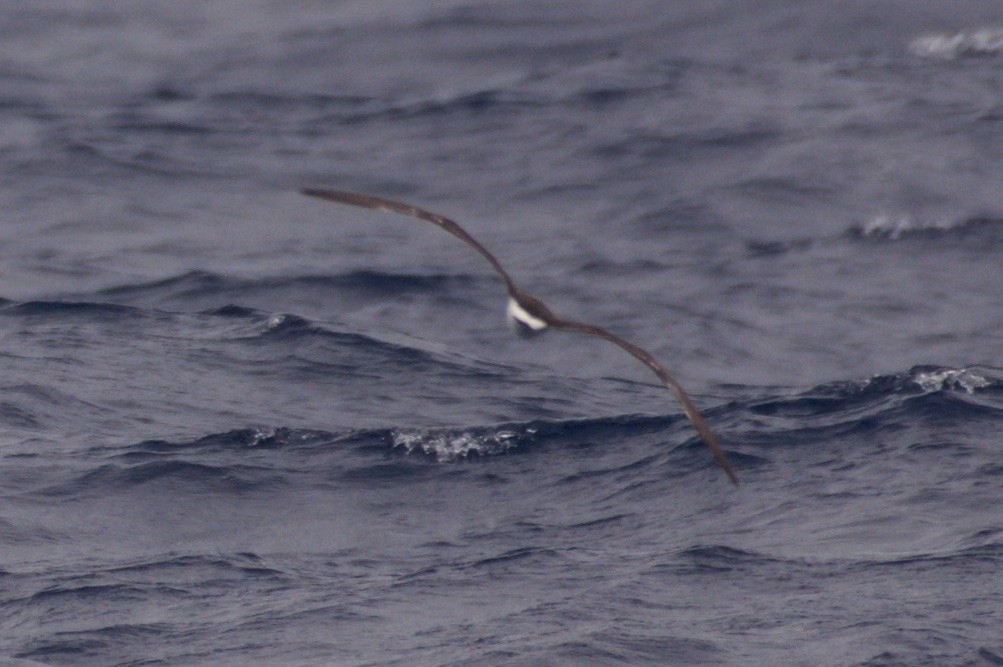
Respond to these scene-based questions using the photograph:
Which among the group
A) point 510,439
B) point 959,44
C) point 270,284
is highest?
point 959,44

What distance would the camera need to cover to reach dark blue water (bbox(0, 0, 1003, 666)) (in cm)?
1155

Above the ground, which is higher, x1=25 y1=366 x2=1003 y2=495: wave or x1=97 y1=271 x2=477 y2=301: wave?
x1=97 y1=271 x2=477 y2=301: wave

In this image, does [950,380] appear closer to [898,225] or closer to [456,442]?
[456,442]

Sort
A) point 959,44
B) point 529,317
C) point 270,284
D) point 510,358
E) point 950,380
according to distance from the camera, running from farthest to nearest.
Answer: point 959,44 → point 270,284 → point 510,358 → point 950,380 → point 529,317

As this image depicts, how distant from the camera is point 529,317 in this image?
33.1ft

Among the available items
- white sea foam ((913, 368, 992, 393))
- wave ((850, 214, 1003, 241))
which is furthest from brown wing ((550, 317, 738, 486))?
wave ((850, 214, 1003, 241))

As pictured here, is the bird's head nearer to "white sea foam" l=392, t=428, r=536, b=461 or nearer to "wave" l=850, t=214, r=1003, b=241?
"white sea foam" l=392, t=428, r=536, b=461

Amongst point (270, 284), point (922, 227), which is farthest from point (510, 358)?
point (922, 227)

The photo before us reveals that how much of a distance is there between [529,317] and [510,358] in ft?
23.3

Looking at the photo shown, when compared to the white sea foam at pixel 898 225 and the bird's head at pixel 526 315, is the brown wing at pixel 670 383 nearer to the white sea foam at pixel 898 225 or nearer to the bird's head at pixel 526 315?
the bird's head at pixel 526 315

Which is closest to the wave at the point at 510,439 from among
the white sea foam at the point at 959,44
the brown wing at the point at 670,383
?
the brown wing at the point at 670,383

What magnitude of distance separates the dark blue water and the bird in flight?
2299mm

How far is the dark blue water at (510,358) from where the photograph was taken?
455 inches

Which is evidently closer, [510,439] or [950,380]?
[510,439]
